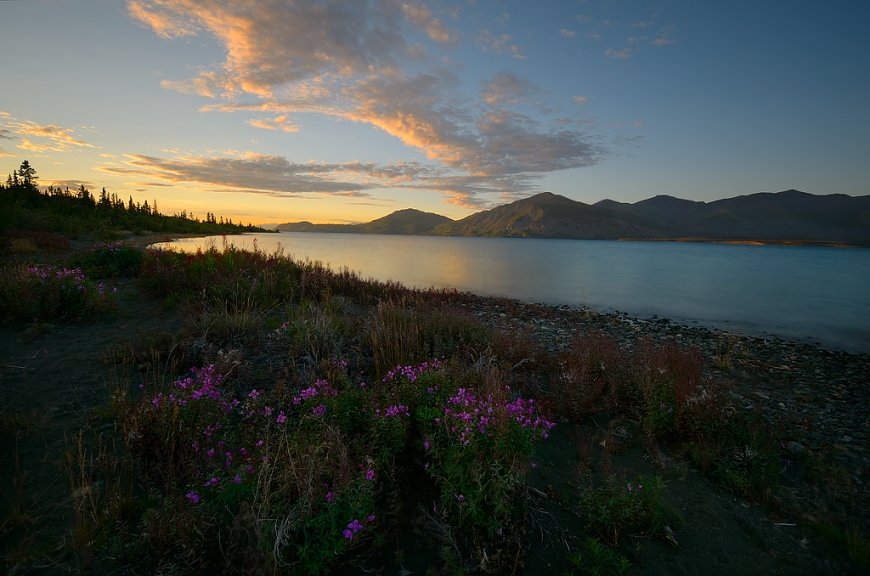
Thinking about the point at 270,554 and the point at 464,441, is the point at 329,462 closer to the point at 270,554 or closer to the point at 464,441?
the point at 270,554

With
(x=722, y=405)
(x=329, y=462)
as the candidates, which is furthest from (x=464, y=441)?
(x=722, y=405)

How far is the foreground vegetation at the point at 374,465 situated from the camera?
2.72 m

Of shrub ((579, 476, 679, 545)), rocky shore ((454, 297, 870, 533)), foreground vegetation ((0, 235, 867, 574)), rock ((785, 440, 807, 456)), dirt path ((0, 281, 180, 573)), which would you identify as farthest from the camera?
rock ((785, 440, 807, 456))

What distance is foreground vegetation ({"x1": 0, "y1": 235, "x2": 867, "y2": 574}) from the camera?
2721 millimetres

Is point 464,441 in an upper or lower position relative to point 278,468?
upper

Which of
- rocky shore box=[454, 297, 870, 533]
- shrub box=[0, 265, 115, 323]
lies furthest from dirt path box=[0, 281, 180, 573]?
rocky shore box=[454, 297, 870, 533]


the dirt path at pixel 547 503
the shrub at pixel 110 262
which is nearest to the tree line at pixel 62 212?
the shrub at pixel 110 262

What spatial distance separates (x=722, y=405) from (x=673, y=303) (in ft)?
69.3

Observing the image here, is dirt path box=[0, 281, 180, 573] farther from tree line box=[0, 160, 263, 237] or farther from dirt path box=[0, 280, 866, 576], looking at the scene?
tree line box=[0, 160, 263, 237]

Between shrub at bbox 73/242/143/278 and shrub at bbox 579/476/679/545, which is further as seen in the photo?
shrub at bbox 73/242/143/278

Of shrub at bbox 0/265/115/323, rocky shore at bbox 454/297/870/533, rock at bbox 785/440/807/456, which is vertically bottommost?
rocky shore at bbox 454/297/870/533

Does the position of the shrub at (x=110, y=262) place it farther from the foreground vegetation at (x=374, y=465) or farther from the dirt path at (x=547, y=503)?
the foreground vegetation at (x=374, y=465)

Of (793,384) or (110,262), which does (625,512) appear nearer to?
(793,384)

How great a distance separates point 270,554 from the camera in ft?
8.06
